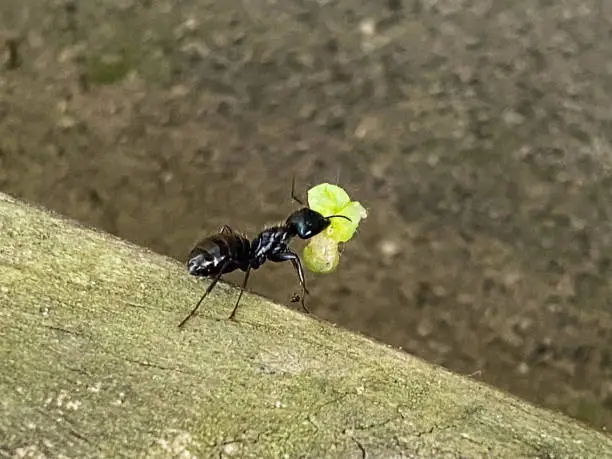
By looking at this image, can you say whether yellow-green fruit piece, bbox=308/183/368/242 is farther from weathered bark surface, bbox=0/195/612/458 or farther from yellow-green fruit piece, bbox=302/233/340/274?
weathered bark surface, bbox=0/195/612/458

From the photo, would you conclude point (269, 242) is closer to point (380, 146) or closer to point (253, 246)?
point (253, 246)

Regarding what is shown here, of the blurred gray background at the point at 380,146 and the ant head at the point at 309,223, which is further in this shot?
the blurred gray background at the point at 380,146

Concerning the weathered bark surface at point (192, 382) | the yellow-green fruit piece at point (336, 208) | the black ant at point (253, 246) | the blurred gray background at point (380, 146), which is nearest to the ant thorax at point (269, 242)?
the black ant at point (253, 246)

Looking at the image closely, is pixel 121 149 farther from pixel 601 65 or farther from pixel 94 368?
pixel 94 368

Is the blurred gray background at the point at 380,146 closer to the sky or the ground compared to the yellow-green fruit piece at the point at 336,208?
closer to the ground

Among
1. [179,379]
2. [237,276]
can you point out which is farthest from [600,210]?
[179,379]

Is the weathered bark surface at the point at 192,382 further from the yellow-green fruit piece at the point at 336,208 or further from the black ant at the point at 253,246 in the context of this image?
the yellow-green fruit piece at the point at 336,208

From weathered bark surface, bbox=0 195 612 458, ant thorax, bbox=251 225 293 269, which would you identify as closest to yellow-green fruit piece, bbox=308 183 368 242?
ant thorax, bbox=251 225 293 269
